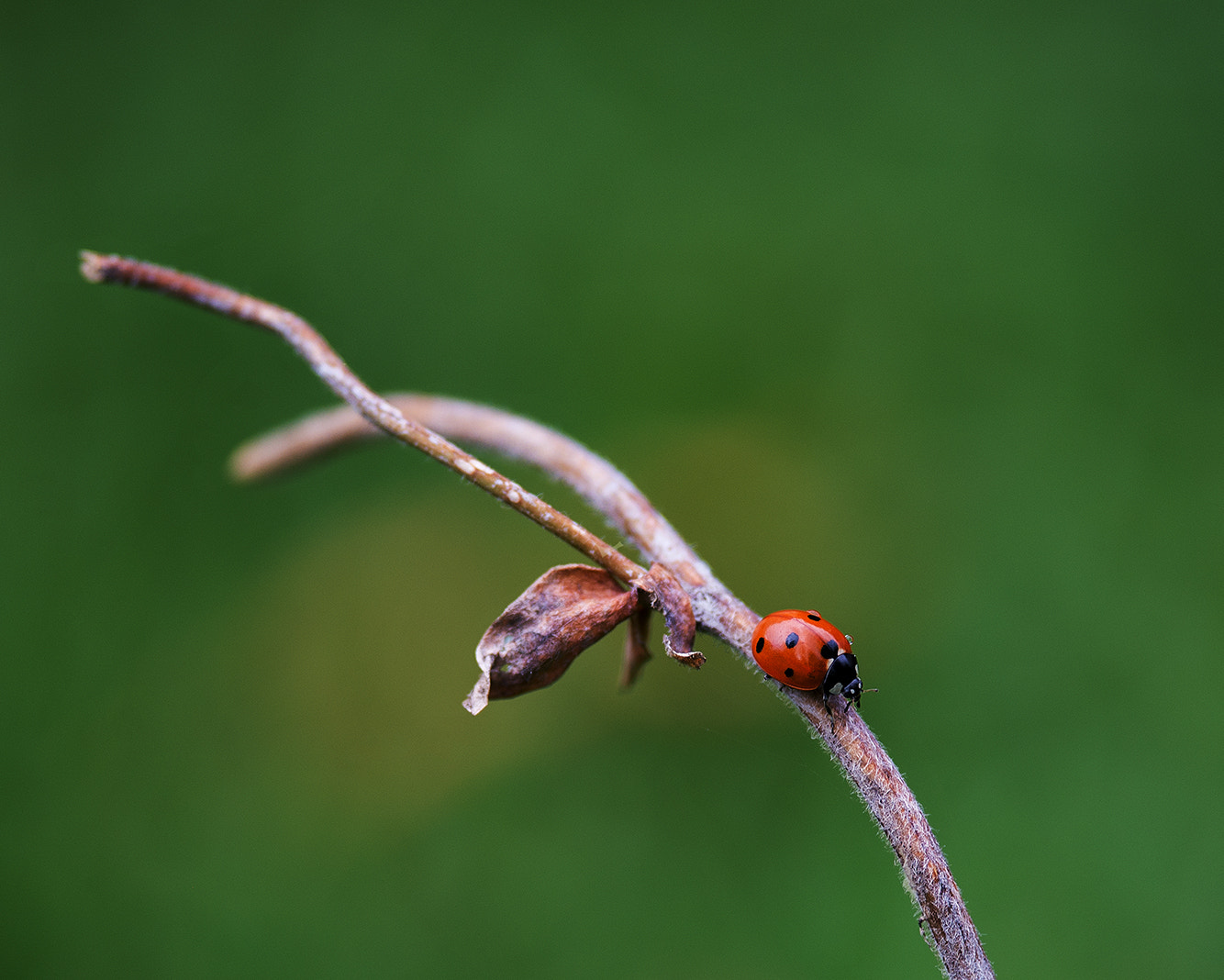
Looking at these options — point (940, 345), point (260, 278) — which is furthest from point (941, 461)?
point (260, 278)

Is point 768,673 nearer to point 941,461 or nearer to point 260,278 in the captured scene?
point 941,461

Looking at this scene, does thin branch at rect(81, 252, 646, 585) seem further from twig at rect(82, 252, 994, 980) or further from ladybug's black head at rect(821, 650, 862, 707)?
ladybug's black head at rect(821, 650, 862, 707)

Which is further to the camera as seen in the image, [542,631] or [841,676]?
[841,676]

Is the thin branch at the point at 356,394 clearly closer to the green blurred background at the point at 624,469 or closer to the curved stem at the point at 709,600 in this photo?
the curved stem at the point at 709,600

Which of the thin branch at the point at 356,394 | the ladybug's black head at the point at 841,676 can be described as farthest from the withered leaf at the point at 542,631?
the ladybug's black head at the point at 841,676

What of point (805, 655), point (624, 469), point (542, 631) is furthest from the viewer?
point (624, 469)

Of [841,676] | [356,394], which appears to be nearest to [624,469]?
[841,676]

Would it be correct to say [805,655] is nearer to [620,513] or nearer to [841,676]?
[841,676]
